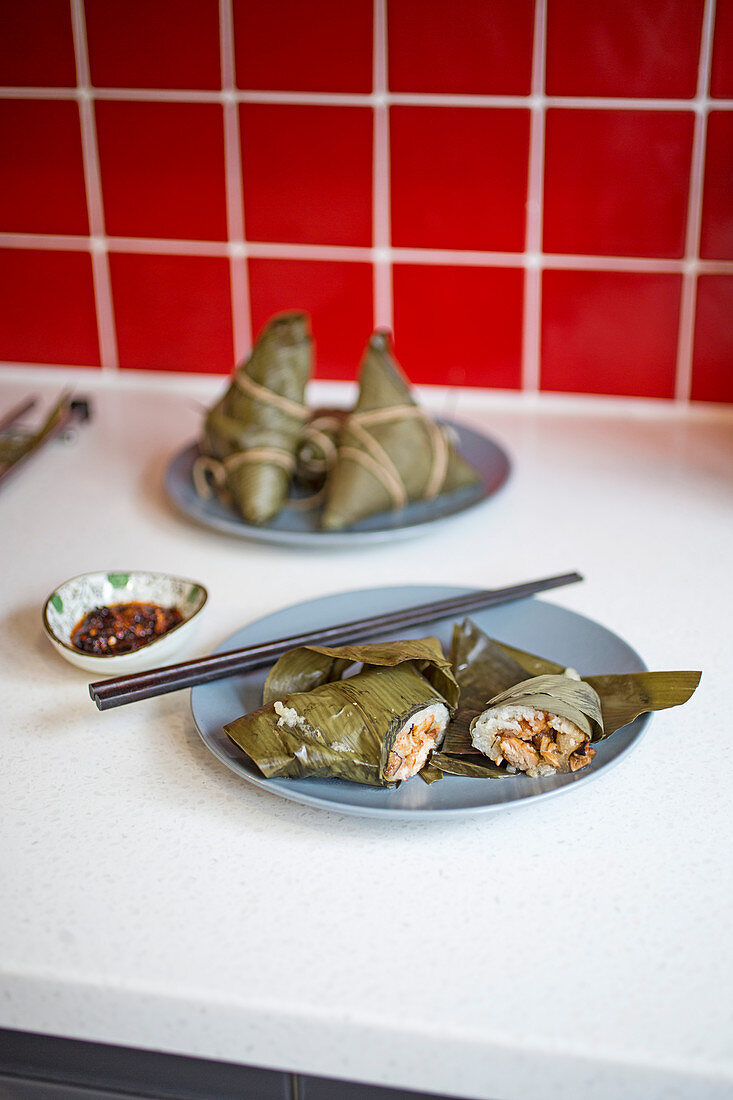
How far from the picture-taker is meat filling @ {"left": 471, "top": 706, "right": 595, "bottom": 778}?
0.70 metres

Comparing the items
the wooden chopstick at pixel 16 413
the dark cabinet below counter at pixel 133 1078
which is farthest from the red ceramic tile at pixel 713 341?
the dark cabinet below counter at pixel 133 1078

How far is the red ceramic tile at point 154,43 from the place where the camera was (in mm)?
1375

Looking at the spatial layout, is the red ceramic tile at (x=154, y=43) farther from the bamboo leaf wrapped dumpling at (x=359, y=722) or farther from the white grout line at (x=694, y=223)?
the bamboo leaf wrapped dumpling at (x=359, y=722)

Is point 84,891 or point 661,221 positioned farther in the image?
point 661,221

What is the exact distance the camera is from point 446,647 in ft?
2.86

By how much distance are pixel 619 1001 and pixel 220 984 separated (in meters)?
0.21

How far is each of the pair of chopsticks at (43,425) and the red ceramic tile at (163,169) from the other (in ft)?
0.89

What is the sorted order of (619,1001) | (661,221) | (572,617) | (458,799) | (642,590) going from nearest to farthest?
(619,1001), (458,799), (572,617), (642,590), (661,221)

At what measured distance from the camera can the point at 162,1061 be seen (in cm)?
64

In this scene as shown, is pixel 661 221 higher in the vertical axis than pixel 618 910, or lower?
higher

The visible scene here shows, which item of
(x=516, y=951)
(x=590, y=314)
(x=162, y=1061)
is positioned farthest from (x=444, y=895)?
(x=590, y=314)

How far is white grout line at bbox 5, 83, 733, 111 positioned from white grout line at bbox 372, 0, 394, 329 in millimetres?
11

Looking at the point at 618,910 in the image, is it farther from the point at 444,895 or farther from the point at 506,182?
the point at 506,182

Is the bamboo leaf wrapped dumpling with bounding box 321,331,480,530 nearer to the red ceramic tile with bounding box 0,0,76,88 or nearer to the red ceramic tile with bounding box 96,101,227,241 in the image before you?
the red ceramic tile with bounding box 96,101,227,241
